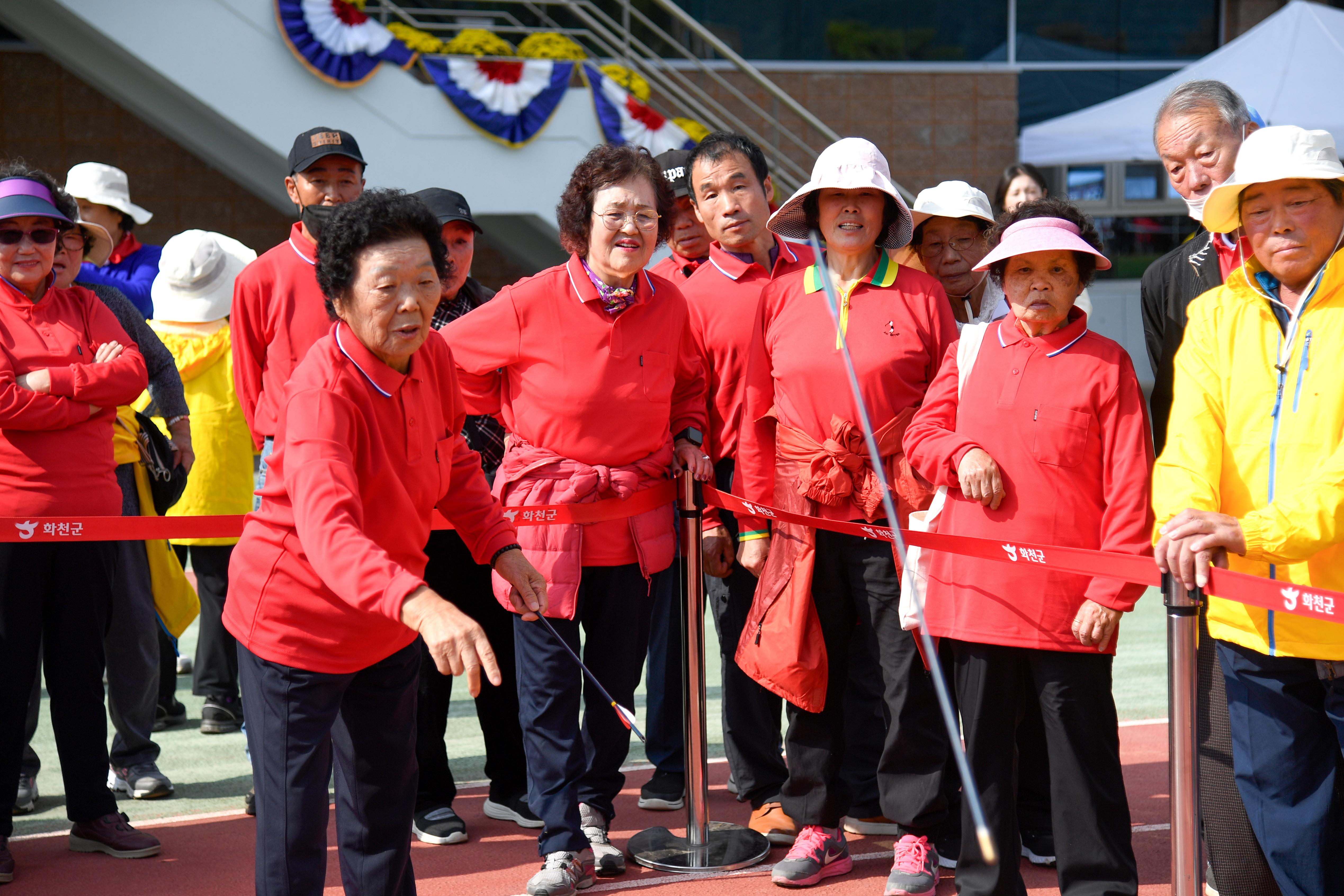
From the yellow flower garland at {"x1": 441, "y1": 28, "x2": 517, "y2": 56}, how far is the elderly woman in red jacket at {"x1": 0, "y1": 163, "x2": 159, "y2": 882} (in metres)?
7.07

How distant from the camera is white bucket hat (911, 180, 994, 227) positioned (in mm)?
4629

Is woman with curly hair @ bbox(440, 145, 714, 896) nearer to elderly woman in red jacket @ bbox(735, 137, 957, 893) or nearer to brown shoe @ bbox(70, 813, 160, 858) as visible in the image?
elderly woman in red jacket @ bbox(735, 137, 957, 893)

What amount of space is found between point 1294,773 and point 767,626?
1548mm

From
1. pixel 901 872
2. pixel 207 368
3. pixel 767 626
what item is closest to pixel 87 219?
pixel 207 368

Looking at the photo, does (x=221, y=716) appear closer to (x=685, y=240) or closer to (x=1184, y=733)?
(x=685, y=240)

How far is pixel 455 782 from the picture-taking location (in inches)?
213

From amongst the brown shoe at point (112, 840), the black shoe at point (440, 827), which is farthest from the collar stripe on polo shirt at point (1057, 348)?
the brown shoe at point (112, 840)

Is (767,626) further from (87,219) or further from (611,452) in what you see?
(87,219)

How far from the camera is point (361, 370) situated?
9.87ft

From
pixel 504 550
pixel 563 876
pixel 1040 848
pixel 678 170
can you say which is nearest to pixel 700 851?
pixel 563 876

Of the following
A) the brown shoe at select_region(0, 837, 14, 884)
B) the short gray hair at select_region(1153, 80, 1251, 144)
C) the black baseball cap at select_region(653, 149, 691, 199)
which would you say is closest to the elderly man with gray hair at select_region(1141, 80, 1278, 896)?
the short gray hair at select_region(1153, 80, 1251, 144)

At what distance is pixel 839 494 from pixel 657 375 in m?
0.72

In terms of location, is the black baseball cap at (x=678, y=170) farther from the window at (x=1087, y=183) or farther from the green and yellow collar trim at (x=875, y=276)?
the window at (x=1087, y=183)

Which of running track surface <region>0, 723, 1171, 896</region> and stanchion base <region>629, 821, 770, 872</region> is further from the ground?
stanchion base <region>629, 821, 770, 872</region>
